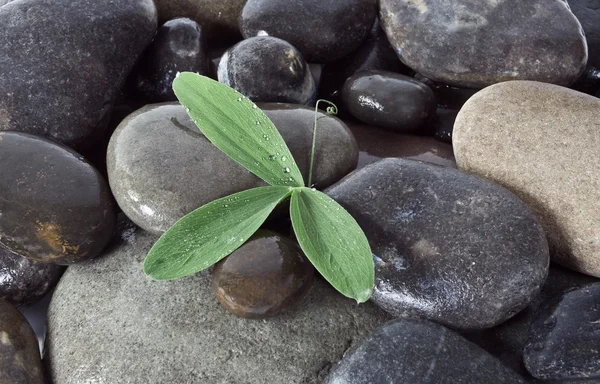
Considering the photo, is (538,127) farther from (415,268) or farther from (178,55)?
(178,55)

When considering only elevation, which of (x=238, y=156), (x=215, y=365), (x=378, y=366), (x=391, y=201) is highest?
(x=238, y=156)

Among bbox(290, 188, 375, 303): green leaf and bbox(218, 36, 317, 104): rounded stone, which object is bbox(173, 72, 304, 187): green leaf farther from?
bbox(218, 36, 317, 104): rounded stone

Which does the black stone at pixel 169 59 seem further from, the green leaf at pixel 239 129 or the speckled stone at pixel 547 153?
the speckled stone at pixel 547 153

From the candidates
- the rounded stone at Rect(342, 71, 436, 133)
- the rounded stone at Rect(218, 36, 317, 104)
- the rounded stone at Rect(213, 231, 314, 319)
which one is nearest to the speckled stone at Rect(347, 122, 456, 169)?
the rounded stone at Rect(342, 71, 436, 133)

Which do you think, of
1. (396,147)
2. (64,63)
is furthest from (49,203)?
(396,147)

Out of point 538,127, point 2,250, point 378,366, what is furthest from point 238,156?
point 538,127

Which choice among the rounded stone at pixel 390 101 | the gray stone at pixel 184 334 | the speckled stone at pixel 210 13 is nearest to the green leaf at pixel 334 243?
the gray stone at pixel 184 334

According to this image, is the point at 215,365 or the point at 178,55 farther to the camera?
the point at 178,55

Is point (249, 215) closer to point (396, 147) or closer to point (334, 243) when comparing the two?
point (334, 243)
